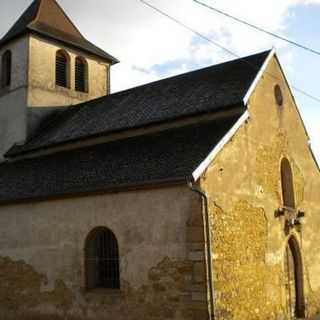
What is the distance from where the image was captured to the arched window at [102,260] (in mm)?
12641

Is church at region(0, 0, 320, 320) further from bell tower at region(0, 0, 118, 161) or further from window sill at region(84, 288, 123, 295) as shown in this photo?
bell tower at region(0, 0, 118, 161)

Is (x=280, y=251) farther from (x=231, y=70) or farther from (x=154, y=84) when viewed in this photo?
(x=154, y=84)

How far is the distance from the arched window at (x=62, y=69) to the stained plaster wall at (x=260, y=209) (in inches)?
378

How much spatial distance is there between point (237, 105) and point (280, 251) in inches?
171

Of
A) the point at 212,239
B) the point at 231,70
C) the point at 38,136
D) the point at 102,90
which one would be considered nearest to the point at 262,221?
the point at 212,239

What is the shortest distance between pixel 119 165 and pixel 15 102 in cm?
894

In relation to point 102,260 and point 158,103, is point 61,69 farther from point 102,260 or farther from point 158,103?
point 102,260

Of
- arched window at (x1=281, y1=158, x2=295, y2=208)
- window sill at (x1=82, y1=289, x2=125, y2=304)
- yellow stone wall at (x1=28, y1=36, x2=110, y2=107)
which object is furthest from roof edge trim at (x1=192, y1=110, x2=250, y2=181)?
yellow stone wall at (x1=28, y1=36, x2=110, y2=107)

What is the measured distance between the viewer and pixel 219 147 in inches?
462

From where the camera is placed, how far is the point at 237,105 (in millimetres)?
13148

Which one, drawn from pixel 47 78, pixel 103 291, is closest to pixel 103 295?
pixel 103 291

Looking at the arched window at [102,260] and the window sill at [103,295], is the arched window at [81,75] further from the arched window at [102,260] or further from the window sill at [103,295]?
the window sill at [103,295]

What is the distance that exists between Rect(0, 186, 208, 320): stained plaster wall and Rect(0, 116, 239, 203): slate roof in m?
0.34

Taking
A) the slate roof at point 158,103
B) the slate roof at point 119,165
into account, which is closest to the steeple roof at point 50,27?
the slate roof at point 158,103
